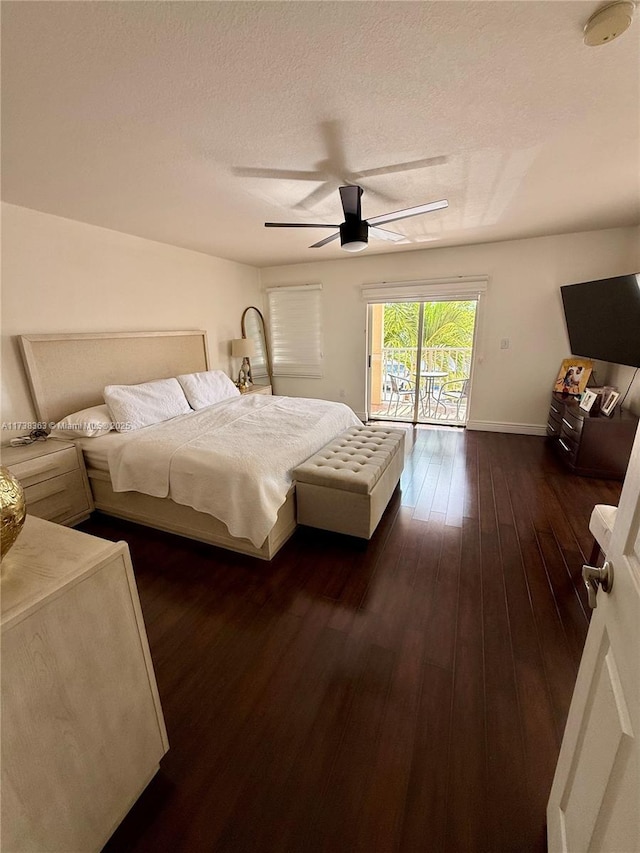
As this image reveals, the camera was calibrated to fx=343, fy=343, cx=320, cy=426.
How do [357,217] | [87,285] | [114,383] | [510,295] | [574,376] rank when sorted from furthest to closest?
[510,295]
[574,376]
[114,383]
[87,285]
[357,217]

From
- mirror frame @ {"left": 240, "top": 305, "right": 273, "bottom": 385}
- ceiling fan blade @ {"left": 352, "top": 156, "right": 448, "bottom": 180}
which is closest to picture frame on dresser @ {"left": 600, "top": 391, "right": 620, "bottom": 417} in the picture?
ceiling fan blade @ {"left": 352, "top": 156, "right": 448, "bottom": 180}

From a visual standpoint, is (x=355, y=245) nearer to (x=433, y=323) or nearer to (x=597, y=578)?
(x=597, y=578)

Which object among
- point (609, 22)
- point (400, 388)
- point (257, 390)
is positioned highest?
point (609, 22)

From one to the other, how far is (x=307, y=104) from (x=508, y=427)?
4305 millimetres

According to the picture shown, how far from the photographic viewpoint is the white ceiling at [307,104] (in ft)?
3.57

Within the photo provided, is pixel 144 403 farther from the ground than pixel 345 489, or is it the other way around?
pixel 144 403

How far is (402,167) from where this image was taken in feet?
6.88

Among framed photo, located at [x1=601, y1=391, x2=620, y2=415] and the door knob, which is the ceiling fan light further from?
framed photo, located at [x1=601, y1=391, x2=620, y2=415]

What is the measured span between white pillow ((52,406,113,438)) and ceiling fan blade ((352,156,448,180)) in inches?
104

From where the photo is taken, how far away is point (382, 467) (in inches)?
96.8

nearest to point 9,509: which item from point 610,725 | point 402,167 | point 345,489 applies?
point 610,725

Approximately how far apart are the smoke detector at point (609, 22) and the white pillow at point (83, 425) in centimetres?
341

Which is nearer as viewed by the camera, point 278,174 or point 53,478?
point 278,174

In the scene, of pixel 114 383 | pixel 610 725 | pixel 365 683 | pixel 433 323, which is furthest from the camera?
pixel 433 323
